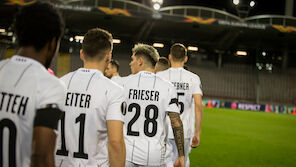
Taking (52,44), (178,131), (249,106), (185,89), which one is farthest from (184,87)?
(249,106)

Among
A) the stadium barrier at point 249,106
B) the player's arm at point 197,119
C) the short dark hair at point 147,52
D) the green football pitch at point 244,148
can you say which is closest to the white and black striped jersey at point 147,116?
the short dark hair at point 147,52

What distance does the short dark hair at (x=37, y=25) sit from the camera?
1.55 metres

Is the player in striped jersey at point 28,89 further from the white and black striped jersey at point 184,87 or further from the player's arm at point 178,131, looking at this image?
the white and black striped jersey at point 184,87

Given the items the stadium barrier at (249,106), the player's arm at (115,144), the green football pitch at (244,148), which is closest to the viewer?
the player's arm at (115,144)

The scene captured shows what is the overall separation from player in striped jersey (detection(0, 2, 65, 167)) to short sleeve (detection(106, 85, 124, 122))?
674mm

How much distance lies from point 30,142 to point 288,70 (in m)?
34.9

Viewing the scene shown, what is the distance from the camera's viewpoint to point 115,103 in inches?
87.8

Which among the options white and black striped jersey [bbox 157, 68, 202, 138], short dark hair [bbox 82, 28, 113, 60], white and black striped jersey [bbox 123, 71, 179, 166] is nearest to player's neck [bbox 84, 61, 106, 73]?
short dark hair [bbox 82, 28, 113, 60]

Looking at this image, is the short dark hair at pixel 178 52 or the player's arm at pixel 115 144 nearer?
the player's arm at pixel 115 144

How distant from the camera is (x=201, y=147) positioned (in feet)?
30.9

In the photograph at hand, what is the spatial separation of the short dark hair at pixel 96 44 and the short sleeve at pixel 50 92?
0.83 metres

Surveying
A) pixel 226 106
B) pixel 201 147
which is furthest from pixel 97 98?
pixel 226 106

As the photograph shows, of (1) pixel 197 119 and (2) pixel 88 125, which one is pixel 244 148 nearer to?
(1) pixel 197 119

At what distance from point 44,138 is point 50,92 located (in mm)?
235
